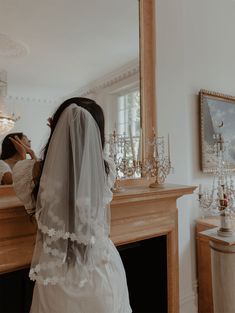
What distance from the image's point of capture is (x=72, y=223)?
85 centimetres

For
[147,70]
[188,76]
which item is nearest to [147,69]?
[147,70]

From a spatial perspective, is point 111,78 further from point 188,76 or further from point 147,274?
point 147,274

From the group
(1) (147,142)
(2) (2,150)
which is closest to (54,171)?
(2) (2,150)

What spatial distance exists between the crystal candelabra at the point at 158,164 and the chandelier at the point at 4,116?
915 mm

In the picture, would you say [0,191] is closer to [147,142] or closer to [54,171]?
[54,171]

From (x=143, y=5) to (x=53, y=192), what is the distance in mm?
1644

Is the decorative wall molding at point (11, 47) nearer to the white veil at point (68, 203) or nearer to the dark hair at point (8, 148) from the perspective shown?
the dark hair at point (8, 148)

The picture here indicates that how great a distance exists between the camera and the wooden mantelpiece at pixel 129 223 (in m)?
1.07

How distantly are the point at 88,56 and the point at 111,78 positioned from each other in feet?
0.68

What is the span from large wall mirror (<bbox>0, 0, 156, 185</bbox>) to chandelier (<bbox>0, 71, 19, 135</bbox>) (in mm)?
29

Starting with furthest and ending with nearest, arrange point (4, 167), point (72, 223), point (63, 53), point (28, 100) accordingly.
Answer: point (63, 53), point (28, 100), point (4, 167), point (72, 223)

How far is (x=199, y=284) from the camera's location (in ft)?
6.79

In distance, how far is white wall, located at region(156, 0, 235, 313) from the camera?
73.9 inches

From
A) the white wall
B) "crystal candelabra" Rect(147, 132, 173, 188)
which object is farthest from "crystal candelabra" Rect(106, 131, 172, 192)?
the white wall
